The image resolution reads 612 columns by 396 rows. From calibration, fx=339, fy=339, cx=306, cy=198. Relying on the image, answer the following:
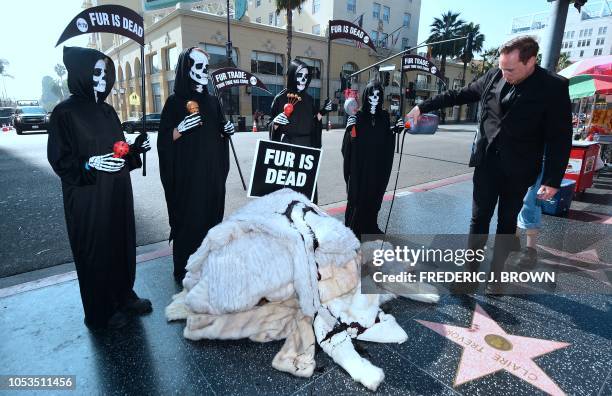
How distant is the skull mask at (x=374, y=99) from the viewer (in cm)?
356

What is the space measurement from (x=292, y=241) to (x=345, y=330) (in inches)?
28.2

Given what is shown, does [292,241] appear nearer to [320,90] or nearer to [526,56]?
[526,56]

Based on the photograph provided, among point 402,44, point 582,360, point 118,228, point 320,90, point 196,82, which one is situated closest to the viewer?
point 582,360

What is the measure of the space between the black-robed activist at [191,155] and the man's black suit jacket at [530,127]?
7.67 ft

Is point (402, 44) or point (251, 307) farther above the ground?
point (402, 44)

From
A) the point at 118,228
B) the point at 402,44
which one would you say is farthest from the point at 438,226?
the point at 402,44

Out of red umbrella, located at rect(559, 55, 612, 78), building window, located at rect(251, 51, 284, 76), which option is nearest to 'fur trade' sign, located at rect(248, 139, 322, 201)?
red umbrella, located at rect(559, 55, 612, 78)

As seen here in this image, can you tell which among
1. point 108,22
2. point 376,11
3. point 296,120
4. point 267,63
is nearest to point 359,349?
point 296,120

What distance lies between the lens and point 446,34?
1625 inches

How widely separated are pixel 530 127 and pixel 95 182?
332 cm

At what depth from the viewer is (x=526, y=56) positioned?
2.58 m

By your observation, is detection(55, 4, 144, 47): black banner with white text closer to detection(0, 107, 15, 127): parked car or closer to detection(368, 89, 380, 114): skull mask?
detection(368, 89, 380, 114): skull mask

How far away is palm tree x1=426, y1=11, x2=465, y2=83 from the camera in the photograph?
39906 millimetres

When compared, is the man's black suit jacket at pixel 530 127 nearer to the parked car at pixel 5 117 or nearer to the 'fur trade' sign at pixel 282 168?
the 'fur trade' sign at pixel 282 168
